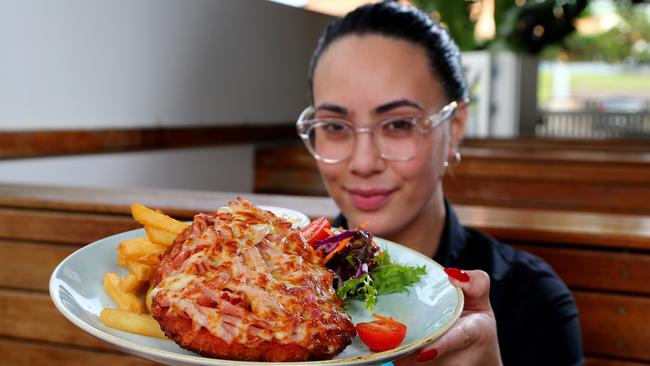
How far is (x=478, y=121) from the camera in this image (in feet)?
26.7

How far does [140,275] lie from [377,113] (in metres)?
0.85

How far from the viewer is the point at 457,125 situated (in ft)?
6.13

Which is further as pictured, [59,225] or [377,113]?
[59,225]

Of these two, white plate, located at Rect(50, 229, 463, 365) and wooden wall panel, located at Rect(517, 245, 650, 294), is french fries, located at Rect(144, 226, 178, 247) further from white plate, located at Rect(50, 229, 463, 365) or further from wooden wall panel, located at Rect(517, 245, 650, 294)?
wooden wall panel, located at Rect(517, 245, 650, 294)

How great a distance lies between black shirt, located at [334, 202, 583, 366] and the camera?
162cm

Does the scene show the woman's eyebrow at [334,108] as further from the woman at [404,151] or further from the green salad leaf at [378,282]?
the green salad leaf at [378,282]

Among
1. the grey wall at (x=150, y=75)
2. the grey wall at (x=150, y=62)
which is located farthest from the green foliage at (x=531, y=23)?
the grey wall at (x=150, y=75)

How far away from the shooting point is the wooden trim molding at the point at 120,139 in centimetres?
296

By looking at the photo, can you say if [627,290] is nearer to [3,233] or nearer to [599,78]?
[3,233]

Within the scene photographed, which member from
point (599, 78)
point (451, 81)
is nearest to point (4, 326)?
point (451, 81)

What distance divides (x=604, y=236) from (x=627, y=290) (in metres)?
0.16

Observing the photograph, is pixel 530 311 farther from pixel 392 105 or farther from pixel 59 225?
pixel 59 225

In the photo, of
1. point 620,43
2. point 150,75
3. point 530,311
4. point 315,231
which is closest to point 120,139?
Answer: point 150,75

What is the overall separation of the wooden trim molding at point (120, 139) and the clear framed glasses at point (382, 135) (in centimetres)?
176
